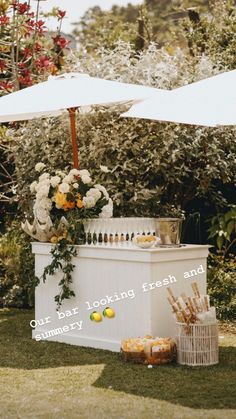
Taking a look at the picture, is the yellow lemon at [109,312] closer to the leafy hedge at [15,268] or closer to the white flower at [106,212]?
the white flower at [106,212]

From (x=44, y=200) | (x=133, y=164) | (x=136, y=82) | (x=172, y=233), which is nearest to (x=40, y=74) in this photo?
(x=136, y=82)

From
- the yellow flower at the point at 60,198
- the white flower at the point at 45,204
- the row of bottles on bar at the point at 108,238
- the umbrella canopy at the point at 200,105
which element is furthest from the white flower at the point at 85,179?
the umbrella canopy at the point at 200,105

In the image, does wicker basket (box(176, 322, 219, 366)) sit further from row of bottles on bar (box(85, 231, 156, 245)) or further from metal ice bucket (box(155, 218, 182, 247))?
row of bottles on bar (box(85, 231, 156, 245))

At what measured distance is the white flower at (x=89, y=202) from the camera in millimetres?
7566

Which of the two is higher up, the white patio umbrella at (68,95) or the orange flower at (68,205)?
the white patio umbrella at (68,95)

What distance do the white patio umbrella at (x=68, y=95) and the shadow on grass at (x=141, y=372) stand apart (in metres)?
2.02

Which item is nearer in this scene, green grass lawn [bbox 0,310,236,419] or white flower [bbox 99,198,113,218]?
green grass lawn [bbox 0,310,236,419]

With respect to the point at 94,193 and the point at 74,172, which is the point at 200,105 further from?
the point at 74,172

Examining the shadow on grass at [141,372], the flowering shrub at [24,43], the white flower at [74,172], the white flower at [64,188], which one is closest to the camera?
the shadow on grass at [141,372]

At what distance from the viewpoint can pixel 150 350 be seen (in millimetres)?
6621

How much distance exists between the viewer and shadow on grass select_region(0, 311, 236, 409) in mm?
5609

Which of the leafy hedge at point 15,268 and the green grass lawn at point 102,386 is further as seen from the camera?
the leafy hedge at point 15,268

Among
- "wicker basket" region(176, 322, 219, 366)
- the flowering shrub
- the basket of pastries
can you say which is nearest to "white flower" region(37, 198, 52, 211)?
the basket of pastries

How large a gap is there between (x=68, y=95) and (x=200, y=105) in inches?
77.2
